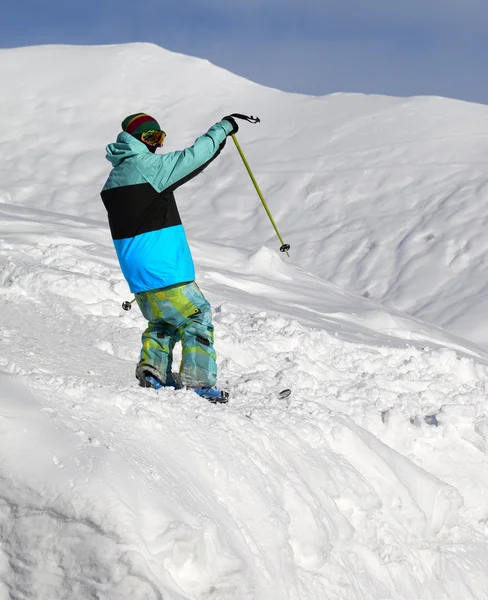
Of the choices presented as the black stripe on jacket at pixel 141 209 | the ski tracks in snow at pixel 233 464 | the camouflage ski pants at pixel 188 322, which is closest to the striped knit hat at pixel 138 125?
the black stripe on jacket at pixel 141 209

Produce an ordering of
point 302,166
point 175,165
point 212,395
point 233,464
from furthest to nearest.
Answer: point 302,166, point 212,395, point 175,165, point 233,464

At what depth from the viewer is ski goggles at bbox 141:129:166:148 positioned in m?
4.41

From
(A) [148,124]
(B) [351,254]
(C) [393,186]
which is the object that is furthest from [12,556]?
(C) [393,186]

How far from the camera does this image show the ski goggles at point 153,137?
441 centimetres

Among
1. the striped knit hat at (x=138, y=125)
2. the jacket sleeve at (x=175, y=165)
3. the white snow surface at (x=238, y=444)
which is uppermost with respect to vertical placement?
the striped knit hat at (x=138, y=125)

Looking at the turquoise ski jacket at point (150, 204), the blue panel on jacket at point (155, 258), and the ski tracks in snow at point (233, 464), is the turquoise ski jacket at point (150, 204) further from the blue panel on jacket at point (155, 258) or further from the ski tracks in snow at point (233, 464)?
the ski tracks in snow at point (233, 464)

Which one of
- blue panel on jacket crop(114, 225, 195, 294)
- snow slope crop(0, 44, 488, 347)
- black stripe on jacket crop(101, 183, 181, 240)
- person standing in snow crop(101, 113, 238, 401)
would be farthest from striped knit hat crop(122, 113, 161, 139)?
snow slope crop(0, 44, 488, 347)

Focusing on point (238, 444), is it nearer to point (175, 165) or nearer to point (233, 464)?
point (233, 464)

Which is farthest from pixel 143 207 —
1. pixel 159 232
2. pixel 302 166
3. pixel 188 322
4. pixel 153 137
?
pixel 302 166

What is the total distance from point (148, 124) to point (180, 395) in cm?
143

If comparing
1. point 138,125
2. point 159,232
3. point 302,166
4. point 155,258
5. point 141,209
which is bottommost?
point 302,166

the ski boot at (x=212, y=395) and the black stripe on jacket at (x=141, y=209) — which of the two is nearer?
the black stripe on jacket at (x=141, y=209)

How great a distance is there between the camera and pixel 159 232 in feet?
14.4

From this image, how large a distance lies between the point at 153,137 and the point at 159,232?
0.51m
